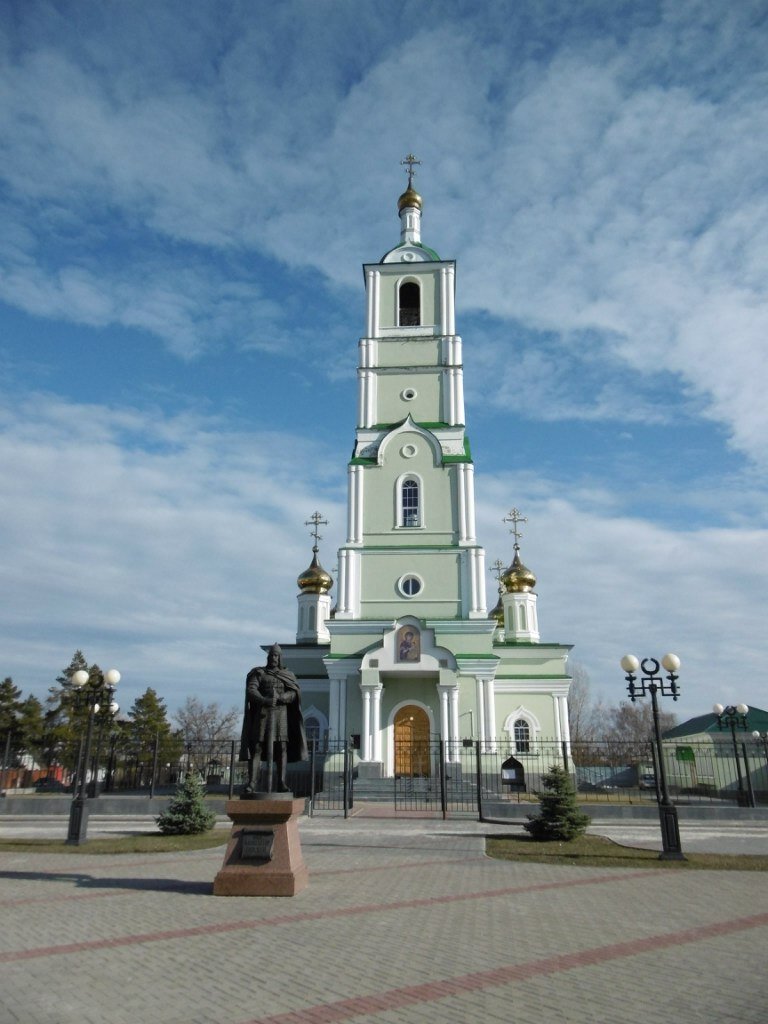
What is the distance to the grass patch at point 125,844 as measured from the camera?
12.6 m

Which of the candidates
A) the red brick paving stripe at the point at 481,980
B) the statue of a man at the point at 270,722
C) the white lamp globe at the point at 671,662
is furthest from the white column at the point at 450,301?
the red brick paving stripe at the point at 481,980

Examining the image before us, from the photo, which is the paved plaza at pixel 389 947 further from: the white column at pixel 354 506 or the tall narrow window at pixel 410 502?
the tall narrow window at pixel 410 502

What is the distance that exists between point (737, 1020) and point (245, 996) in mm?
3207

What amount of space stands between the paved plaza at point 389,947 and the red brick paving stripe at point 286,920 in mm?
29

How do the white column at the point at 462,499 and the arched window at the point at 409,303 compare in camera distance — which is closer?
the white column at the point at 462,499

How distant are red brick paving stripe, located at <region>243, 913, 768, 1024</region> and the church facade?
1687 cm

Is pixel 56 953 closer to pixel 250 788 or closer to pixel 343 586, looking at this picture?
pixel 250 788

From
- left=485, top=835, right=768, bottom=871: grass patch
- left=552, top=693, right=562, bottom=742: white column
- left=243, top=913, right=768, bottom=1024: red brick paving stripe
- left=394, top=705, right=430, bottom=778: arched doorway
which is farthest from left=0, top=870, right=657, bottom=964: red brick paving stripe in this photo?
left=552, top=693, right=562, bottom=742: white column

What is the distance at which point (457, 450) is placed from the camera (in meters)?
30.5

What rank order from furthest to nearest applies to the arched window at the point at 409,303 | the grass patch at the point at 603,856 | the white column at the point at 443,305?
the arched window at the point at 409,303 < the white column at the point at 443,305 < the grass patch at the point at 603,856

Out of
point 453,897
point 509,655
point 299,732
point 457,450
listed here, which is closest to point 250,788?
point 299,732

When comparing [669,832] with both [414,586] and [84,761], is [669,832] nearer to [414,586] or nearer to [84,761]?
[84,761]

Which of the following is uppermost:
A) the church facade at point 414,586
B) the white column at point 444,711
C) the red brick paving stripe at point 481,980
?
the church facade at point 414,586

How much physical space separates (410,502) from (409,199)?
16819mm
